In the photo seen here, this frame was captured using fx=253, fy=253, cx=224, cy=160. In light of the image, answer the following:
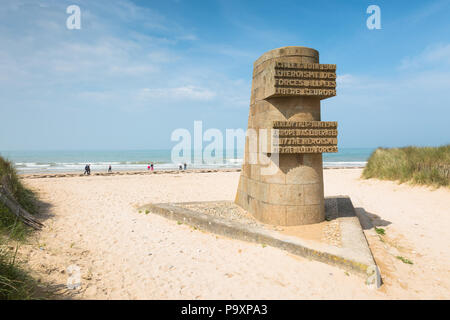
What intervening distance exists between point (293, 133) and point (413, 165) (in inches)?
448

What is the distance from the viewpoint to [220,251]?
18.6ft

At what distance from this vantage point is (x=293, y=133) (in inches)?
257

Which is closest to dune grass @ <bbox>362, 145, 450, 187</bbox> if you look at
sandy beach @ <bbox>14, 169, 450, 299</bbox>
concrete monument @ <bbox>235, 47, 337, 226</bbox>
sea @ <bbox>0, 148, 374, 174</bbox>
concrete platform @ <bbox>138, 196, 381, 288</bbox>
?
sandy beach @ <bbox>14, 169, 450, 299</bbox>

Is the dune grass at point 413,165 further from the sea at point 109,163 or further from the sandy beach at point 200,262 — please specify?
the sea at point 109,163

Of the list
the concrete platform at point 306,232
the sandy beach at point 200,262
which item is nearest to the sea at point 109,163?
the sandy beach at point 200,262

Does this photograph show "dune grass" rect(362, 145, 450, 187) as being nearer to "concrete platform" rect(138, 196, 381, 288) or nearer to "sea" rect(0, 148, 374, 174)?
"sea" rect(0, 148, 374, 174)

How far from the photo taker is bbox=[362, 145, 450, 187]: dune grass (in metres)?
12.5

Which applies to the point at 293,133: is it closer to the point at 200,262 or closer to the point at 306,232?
the point at 306,232

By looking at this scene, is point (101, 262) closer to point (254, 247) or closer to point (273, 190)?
point (254, 247)

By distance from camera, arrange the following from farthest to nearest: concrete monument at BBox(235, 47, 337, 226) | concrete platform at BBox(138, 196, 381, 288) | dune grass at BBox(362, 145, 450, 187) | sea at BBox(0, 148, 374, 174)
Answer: sea at BBox(0, 148, 374, 174) → dune grass at BBox(362, 145, 450, 187) → concrete monument at BBox(235, 47, 337, 226) → concrete platform at BBox(138, 196, 381, 288)

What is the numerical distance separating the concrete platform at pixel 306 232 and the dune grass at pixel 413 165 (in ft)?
22.1

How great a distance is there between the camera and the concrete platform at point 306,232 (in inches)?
184

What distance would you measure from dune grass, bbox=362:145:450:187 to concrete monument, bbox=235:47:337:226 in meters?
9.40
